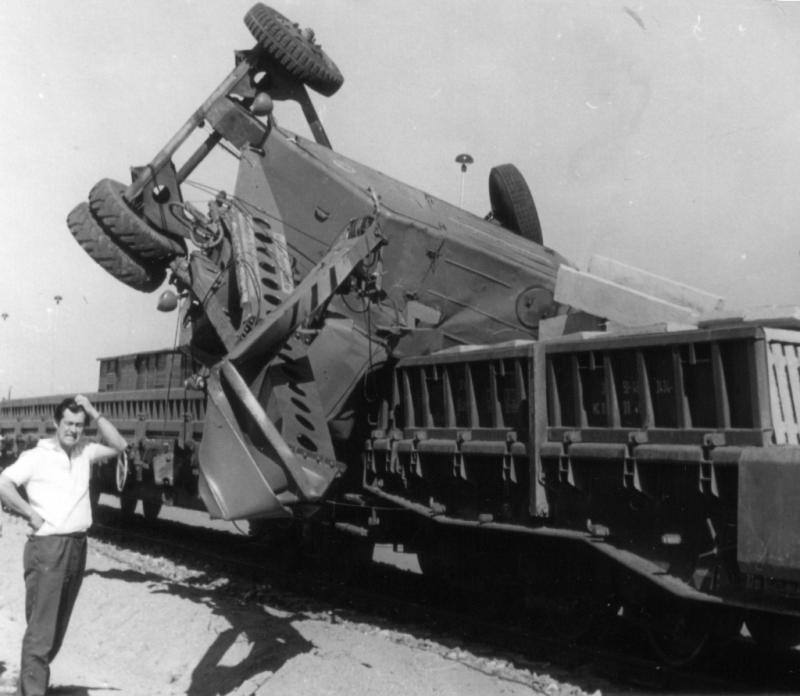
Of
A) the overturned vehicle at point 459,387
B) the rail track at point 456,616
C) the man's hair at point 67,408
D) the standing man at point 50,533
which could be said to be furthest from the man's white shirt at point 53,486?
the rail track at point 456,616

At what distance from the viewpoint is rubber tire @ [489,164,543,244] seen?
1250cm

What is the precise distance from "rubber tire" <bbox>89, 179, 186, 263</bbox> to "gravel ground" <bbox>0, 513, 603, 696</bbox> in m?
3.60

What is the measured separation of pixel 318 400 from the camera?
816 centimetres

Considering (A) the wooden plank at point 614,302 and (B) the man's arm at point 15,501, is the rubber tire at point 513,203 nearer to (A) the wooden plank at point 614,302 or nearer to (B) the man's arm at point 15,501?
(A) the wooden plank at point 614,302

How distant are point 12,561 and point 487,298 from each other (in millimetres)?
6881

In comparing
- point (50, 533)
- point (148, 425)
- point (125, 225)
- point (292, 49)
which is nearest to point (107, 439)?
point (50, 533)

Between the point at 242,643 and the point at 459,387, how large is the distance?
2.70 metres

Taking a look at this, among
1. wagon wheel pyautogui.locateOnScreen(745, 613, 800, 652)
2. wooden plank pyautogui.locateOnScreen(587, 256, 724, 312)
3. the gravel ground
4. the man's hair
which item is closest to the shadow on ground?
the gravel ground

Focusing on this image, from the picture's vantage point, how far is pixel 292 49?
11.0 meters

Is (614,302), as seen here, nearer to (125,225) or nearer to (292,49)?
(125,225)

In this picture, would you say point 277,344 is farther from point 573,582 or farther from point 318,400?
point 573,582

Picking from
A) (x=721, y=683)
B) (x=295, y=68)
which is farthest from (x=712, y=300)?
(x=295, y=68)

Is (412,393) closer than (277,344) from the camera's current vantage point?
No

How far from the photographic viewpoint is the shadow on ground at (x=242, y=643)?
6789 millimetres
